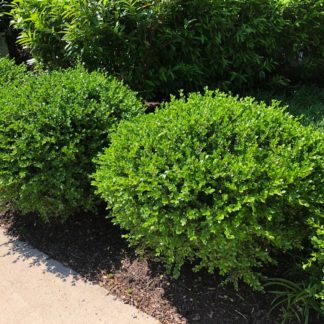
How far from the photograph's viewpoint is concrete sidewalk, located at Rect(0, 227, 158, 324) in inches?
109

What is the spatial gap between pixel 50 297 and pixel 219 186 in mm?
1394

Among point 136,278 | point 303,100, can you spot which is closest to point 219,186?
point 136,278

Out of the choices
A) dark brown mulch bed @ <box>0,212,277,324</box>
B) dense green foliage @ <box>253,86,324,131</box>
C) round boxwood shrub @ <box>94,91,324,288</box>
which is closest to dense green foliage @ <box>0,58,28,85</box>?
dark brown mulch bed @ <box>0,212,277,324</box>

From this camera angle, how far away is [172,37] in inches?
169

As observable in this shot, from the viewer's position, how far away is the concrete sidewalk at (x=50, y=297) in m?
2.78

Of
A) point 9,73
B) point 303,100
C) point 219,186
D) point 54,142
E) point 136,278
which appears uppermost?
Answer: point 9,73

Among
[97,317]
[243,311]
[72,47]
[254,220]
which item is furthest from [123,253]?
[72,47]

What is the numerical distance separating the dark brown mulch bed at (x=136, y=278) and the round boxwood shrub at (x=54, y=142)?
0.64 ft

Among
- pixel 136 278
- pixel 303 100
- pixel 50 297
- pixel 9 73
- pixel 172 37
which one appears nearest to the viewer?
pixel 50 297

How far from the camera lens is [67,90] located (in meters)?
3.53

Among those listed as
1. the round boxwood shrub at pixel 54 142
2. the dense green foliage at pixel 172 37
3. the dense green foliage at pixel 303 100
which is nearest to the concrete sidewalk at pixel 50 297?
the round boxwood shrub at pixel 54 142

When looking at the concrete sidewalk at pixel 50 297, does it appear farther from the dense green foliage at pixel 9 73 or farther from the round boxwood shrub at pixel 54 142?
the dense green foliage at pixel 9 73

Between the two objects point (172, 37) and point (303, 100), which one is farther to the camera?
point (303, 100)

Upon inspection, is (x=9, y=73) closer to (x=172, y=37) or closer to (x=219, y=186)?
(x=172, y=37)
